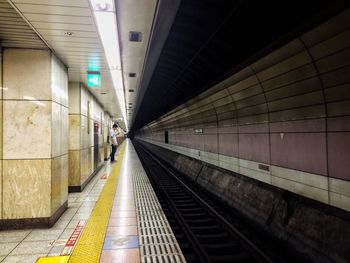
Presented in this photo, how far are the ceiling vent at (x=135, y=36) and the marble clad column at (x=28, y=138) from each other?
1.57 meters

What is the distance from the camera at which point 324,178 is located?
12.2 ft

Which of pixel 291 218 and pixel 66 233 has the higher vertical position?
pixel 291 218

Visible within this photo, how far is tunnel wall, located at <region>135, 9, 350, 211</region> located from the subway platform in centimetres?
229

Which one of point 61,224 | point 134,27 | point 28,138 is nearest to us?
point 28,138

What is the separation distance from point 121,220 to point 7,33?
12.1 ft

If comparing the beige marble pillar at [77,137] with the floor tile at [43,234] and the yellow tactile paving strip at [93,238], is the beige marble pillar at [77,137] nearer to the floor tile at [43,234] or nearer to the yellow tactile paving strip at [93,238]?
the yellow tactile paving strip at [93,238]

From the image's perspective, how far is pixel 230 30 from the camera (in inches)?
163

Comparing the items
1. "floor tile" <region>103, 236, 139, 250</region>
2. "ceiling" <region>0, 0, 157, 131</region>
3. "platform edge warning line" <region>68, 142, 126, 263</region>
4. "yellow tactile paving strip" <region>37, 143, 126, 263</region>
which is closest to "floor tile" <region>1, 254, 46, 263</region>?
"yellow tactile paving strip" <region>37, 143, 126, 263</region>

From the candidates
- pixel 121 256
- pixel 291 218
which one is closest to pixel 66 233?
pixel 121 256

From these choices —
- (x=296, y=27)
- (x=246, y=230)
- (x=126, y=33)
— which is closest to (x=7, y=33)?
(x=126, y=33)

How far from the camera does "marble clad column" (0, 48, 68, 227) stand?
452 cm

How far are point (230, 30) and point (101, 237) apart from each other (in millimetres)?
3872

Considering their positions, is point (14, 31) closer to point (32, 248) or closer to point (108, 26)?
point (108, 26)

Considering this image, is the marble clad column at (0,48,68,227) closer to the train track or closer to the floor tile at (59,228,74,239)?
the floor tile at (59,228,74,239)
